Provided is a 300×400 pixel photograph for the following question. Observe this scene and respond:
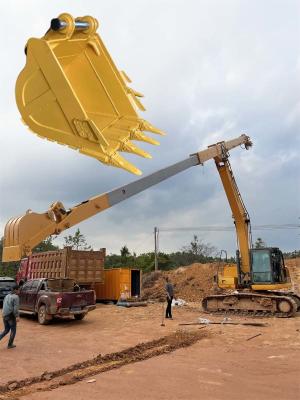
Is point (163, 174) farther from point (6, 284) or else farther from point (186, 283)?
point (186, 283)

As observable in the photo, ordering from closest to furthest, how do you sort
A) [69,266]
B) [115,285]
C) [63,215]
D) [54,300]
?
[54,300] → [63,215] → [69,266] → [115,285]

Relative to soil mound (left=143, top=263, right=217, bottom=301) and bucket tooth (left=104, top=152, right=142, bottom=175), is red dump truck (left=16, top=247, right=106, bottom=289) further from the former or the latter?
bucket tooth (left=104, top=152, right=142, bottom=175)

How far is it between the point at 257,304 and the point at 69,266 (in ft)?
29.9

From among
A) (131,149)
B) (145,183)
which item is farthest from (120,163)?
(145,183)

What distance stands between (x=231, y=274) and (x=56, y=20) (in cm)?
1522

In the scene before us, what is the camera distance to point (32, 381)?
780cm

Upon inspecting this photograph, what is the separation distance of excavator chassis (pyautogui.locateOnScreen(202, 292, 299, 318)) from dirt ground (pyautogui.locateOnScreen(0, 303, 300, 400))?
1491 millimetres

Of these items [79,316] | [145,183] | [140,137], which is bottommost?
[79,316]

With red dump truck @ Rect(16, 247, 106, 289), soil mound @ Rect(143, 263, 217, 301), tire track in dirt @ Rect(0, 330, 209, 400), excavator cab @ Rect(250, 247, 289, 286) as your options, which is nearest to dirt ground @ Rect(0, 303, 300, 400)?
tire track in dirt @ Rect(0, 330, 209, 400)

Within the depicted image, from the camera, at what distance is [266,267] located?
709 inches

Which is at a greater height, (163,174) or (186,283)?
(163,174)

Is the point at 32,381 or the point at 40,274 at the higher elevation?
the point at 40,274

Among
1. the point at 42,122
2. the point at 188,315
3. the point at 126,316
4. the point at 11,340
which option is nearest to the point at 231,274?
the point at 188,315

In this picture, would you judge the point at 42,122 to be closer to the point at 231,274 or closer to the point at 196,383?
the point at 196,383
